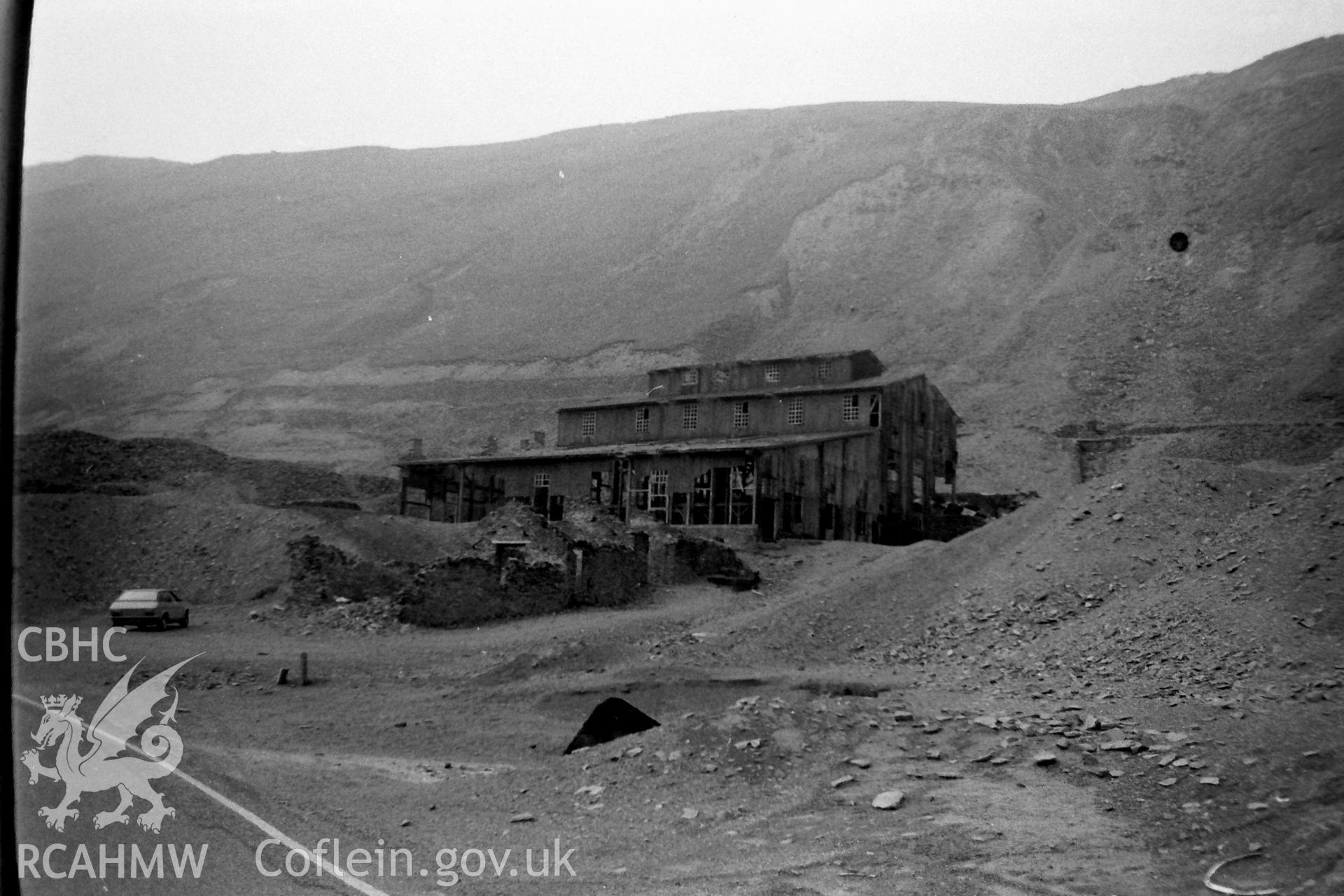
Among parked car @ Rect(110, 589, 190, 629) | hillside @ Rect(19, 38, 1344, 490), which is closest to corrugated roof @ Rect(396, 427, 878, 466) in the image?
parked car @ Rect(110, 589, 190, 629)

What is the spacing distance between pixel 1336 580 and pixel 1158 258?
67.5 metres

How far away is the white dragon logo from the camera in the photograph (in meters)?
7.22

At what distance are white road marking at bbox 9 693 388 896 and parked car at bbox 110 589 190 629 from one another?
37.4 ft

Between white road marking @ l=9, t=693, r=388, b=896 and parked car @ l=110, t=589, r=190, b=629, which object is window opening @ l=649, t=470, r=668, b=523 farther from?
white road marking @ l=9, t=693, r=388, b=896

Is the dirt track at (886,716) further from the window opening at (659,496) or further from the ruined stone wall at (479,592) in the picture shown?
the window opening at (659,496)

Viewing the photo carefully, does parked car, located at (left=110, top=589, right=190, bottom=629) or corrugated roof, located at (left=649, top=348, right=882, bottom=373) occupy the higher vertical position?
corrugated roof, located at (left=649, top=348, right=882, bottom=373)

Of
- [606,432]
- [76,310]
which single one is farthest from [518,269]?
[606,432]

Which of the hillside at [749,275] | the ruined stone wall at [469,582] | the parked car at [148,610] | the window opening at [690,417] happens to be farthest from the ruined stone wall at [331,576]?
the hillside at [749,275]

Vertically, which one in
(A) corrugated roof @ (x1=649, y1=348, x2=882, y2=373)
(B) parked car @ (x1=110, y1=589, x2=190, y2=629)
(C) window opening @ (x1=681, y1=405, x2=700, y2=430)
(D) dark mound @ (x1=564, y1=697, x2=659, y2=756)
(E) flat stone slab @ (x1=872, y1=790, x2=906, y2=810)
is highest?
(A) corrugated roof @ (x1=649, y1=348, x2=882, y2=373)

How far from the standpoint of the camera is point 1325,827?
21.7 feet

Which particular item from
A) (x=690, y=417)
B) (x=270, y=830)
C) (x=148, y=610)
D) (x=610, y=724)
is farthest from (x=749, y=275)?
(x=270, y=830)

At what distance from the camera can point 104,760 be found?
8312mm

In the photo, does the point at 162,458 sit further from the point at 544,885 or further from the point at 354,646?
the point at 544,885

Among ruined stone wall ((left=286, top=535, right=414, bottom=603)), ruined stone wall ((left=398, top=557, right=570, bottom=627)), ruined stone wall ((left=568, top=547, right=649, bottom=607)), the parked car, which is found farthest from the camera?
ruined stone wall ((left=568, top=547, right=649, bottom=607))
